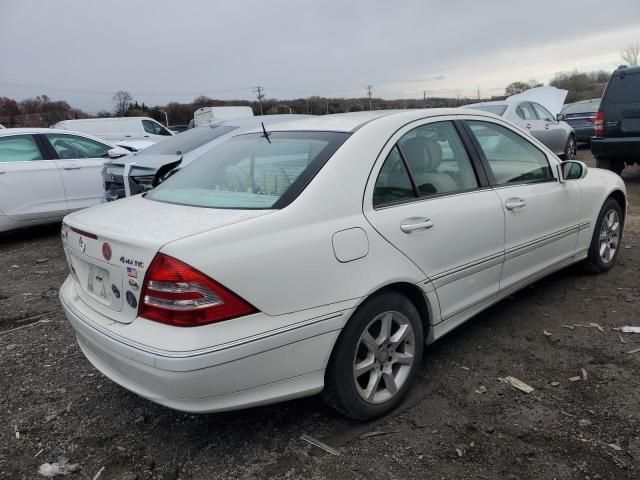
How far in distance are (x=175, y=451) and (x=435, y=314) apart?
1.53m

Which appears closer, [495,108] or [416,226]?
[416,226]

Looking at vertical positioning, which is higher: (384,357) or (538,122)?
(538,122)

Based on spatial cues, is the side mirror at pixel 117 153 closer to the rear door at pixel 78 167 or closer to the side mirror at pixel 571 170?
the rear door at pixel 78 167

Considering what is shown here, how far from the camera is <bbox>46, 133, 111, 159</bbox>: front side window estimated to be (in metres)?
7.38

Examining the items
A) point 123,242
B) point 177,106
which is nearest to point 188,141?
point 123,242

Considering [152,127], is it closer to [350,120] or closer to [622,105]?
[622,105]

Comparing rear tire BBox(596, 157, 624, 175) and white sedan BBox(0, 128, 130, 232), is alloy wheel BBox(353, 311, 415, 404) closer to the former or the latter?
white sedan BBox(0, 128, 130, 232)

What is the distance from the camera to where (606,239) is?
4.62 m

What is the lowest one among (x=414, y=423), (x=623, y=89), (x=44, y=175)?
(x=414, y=423)

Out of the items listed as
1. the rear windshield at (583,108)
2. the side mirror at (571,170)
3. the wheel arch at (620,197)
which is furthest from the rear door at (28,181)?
the rear windshield at (583,108)

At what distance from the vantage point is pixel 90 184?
752cm

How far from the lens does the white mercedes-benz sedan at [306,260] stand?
212 centimetres

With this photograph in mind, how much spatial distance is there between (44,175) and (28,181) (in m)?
0.22

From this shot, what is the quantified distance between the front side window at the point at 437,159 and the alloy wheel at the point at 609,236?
1.97 m
